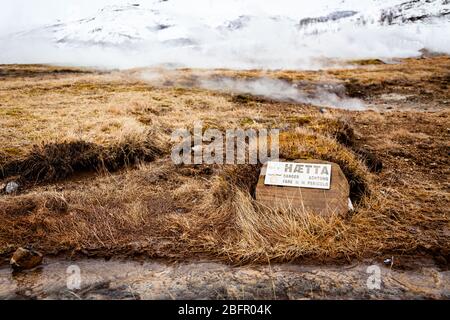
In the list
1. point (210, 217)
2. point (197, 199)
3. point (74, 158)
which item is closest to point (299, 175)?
point (210, 217)

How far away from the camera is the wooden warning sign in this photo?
4.14 metres

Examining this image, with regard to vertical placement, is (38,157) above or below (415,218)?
above

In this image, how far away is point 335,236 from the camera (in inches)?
146

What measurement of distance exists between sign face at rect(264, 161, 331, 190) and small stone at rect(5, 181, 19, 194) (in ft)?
12.2

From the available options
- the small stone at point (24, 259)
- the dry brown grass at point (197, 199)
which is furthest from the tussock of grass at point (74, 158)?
the small stone at point (24, 259)

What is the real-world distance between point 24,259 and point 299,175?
9.85 feet

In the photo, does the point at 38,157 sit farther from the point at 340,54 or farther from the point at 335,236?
the point at 340,54

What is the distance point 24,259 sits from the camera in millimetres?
3498

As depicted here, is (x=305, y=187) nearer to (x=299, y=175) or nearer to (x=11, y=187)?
(x=299, y=175)

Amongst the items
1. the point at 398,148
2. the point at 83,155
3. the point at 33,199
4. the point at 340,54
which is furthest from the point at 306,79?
the point at 340,54

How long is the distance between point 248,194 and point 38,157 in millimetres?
3805

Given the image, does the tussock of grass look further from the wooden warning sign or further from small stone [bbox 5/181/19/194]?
the wooden warning sign

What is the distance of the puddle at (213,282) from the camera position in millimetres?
3020

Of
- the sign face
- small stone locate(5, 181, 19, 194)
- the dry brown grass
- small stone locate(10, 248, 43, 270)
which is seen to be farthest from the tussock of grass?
the sign face
